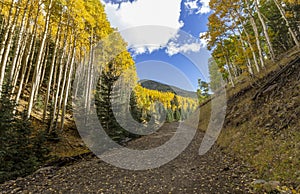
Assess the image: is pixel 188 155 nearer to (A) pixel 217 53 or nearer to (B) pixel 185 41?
(B) pixel 185 41

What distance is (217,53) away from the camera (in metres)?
18.9

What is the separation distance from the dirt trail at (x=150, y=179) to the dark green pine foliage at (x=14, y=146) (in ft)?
1.11

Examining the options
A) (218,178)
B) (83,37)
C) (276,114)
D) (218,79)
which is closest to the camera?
(218,178)

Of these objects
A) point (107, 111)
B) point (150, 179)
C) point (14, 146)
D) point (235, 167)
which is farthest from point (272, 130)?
point (107, 111)

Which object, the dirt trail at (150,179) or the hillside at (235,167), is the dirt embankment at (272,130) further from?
the dirt trail at (150,179)

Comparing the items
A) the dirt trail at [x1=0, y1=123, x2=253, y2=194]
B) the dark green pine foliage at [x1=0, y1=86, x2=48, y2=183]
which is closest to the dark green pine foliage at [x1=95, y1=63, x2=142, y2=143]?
the dirt trail at [x1=0, y1=123, x2=253, y2=194]

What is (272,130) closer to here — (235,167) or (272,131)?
(272,131)

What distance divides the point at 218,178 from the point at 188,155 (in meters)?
3.14

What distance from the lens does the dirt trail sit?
5.05 m

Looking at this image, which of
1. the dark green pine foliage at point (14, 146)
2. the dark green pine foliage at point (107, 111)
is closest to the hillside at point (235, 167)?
the dark green pine foliage at point (14, 146)

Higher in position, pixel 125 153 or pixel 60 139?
pixel 60 139

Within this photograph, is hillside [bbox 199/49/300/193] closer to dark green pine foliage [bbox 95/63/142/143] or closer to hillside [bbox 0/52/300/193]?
hillside [bbox 0/52/300/193]

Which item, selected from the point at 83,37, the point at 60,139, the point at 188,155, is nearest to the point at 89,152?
the point at 60,139

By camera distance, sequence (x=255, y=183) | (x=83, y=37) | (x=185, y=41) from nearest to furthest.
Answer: (x=255, y=183) < (x=185, y=41) < (x=83, y=37)
